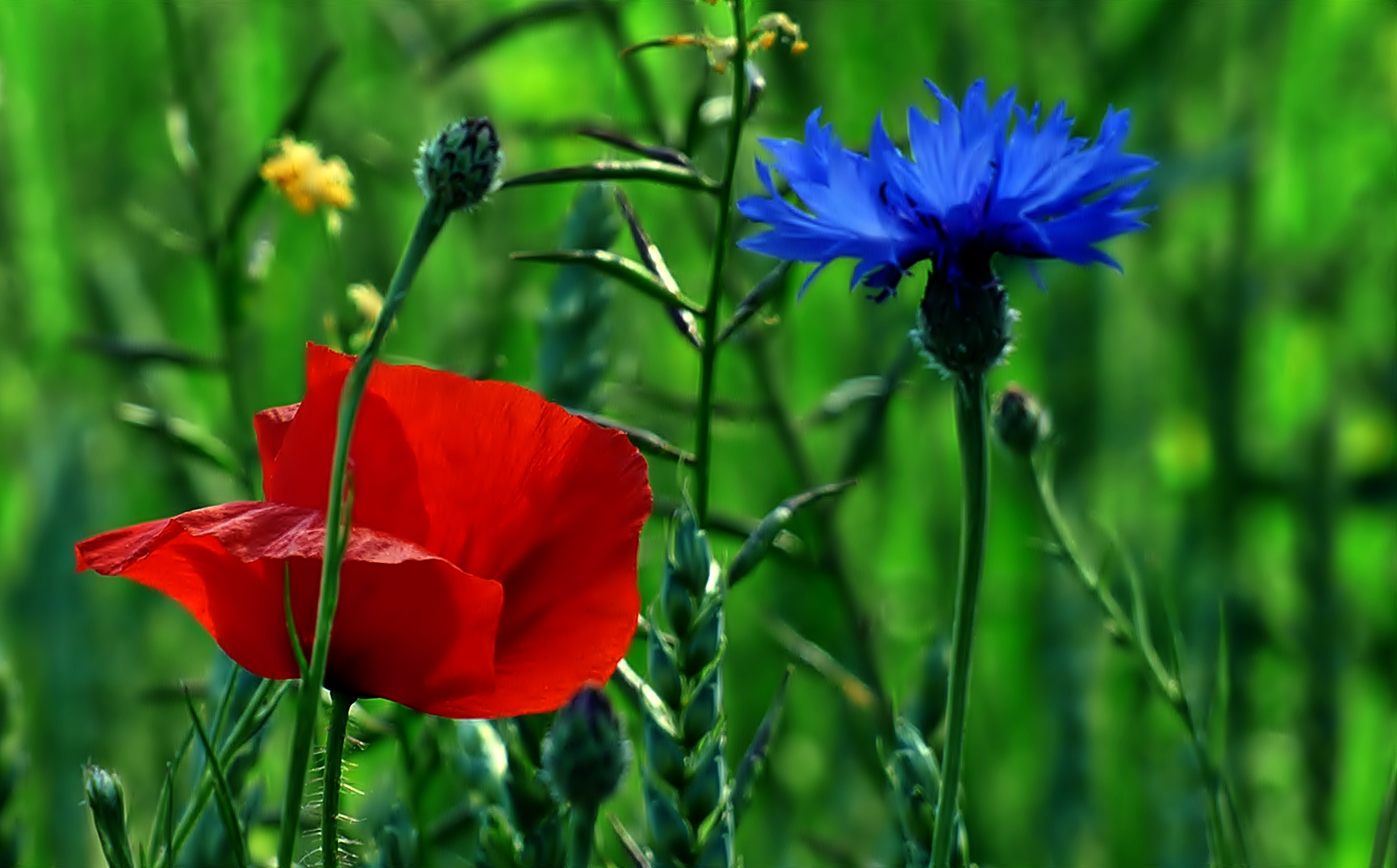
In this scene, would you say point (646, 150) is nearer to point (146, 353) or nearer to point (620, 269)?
point (620, 269)

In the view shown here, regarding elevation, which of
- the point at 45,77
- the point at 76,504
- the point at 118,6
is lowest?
the point at 76,504

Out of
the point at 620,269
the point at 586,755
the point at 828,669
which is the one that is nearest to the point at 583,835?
the point at 586,755

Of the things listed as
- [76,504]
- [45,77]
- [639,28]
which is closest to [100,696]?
[76,504]

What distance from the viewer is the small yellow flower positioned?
0.49 meters

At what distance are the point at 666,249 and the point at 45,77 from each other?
42 cm

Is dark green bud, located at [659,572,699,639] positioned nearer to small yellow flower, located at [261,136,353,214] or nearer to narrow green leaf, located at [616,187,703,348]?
narrow green leaf, located at [616,187,703,348]

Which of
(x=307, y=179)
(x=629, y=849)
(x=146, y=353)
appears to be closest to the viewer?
(x=629, y=849)

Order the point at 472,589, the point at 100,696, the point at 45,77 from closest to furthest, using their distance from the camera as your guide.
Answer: the point at 472,589 → the point at 100,696 → the point at 45,77

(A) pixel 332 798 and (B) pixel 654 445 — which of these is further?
(B) pixel 654 445

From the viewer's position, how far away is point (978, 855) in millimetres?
733

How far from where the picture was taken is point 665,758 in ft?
1.02

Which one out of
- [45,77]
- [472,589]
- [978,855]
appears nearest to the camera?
[472,589]

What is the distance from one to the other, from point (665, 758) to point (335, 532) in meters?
0.10

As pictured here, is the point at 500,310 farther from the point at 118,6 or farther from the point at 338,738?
the point at 118,6
